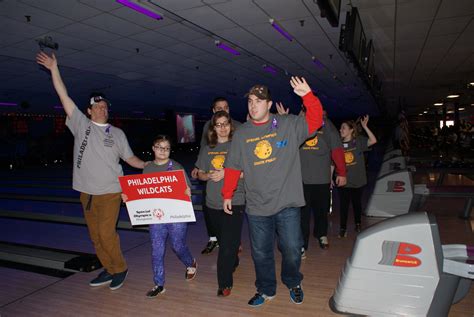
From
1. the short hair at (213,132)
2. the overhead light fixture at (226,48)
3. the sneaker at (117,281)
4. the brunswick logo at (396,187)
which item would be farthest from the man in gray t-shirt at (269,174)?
the overhead light fixture at (226,48)

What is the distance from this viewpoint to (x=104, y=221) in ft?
9.52

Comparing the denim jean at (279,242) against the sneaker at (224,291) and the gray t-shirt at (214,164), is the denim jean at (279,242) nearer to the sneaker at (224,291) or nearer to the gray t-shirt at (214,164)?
the sneaker at (224,291)

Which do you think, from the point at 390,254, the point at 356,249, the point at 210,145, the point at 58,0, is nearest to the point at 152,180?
the point at 210,145

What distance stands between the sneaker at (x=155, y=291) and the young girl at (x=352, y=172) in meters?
2.35

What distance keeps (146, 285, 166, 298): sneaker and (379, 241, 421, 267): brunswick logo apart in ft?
5.93

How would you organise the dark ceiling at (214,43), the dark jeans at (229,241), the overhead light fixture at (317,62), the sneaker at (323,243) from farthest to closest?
the overhead light fixture at (317,62), the dark ceiling at (214,43), the sneaker at (323,243), the dark jeans at (229,241)

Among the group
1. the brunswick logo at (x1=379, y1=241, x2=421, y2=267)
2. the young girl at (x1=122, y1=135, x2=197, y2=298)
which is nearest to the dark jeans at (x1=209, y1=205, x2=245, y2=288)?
the young girl at (x1=122, y1=135, x2=197, y2=298)

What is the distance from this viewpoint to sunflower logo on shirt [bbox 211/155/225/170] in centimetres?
302

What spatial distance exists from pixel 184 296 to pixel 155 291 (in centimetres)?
26

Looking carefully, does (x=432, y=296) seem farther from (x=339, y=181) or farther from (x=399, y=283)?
(x=339, y=181)

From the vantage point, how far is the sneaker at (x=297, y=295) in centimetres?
262

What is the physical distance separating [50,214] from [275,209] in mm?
5432

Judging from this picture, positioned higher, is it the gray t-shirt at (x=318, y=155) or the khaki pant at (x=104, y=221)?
the gray t-shirt at (x=318, y=155)

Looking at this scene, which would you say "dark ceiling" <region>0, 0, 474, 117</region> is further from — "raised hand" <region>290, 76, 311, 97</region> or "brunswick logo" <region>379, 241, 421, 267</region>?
"brunswick logo" <region>379, 241, 421, 267</region>
